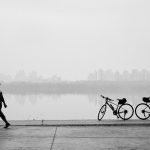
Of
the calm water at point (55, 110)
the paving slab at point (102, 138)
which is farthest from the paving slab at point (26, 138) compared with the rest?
the calm water at point (55, 110)

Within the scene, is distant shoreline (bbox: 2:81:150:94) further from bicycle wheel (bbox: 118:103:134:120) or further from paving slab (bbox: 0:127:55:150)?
paving slab (bbox: 0:127:55:150)

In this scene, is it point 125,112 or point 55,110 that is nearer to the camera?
point 125,112

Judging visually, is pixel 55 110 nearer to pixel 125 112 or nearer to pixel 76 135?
pixel 125 112

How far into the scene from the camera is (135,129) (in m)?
9.95

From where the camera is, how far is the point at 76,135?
909 centimetres

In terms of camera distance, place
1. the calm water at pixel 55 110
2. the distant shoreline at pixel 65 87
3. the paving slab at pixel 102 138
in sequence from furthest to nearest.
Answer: the distant shoreline at pixel 65 87, the calm water at pixel 55 110, the paving slab at pixel 102 138

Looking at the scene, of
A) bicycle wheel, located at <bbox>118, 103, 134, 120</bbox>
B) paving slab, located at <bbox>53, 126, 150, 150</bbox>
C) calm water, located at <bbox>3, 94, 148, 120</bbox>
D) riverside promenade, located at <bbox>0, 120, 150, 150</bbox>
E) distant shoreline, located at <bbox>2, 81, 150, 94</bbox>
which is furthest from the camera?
distant shoreline, located at <bbox>2, 81, 150, 94</bbox>

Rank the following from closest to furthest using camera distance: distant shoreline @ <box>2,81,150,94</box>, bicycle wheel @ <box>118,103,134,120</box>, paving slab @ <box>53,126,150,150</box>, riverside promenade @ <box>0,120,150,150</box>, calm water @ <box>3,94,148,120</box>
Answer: paving slab @ <box>53,126,150,150</box> < riverside promenade @ <box>0,120,150,150</box> < bicycle wheel @ <box>118,103,134,120</box> < calm water @ <box>3,94,148,120</box> < distant shoreline @ <box>2,81,150,94</box>

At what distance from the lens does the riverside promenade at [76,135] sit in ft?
25.2

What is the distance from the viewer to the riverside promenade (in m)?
7.70

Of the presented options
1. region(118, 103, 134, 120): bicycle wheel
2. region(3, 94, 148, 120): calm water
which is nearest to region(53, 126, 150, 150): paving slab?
region(118, 103, 134, 120): bicycle wheel

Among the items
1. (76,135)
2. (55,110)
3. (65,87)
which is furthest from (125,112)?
(65,87)

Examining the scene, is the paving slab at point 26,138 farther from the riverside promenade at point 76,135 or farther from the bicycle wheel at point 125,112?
the bicycle wheel at point 125,112

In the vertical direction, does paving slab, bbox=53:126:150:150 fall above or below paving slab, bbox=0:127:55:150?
below
